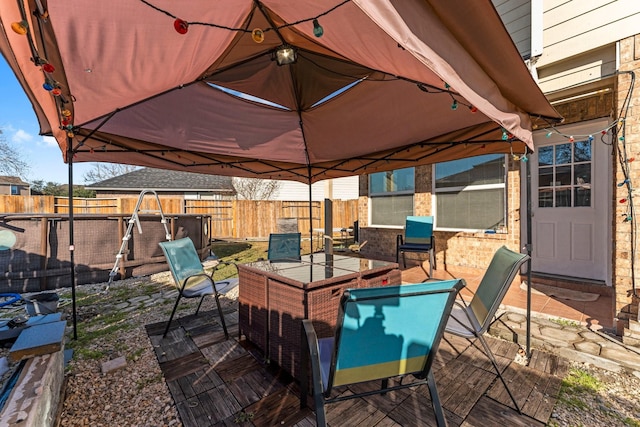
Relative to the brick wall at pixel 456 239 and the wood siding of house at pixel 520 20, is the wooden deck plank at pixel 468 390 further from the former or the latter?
the wood siding of house at pixel 520 20

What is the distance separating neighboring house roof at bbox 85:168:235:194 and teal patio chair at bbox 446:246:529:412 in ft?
55.1

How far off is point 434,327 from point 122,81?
8.59ft

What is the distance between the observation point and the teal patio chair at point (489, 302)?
1.93 metres

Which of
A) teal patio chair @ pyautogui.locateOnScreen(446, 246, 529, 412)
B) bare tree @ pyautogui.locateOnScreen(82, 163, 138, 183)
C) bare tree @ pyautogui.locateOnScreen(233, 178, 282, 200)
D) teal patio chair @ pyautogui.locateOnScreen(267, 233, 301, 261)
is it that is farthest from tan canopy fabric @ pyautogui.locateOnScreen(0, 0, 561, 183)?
bare tree @ pyautogui.locateOnScreen(82, 163, 138, 183)

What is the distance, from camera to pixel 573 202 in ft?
12.9

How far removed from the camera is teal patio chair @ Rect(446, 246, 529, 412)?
6.33 ft

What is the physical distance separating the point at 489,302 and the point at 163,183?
19.7m

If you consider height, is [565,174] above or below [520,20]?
below

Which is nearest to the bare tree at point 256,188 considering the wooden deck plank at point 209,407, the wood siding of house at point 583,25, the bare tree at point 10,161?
the bare tree at point 10,161

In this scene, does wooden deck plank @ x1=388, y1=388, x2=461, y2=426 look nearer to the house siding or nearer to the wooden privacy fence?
the house siding

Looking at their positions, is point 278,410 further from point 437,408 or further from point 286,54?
point 286,54

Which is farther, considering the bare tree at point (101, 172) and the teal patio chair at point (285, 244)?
the bare tree at point (101, 172)

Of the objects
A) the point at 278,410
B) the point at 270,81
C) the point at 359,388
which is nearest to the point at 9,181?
the point at 270,81

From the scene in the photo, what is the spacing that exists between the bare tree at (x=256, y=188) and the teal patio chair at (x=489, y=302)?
54.0ft
